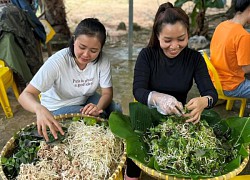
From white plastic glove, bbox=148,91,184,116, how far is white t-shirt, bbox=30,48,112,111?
0.65 m

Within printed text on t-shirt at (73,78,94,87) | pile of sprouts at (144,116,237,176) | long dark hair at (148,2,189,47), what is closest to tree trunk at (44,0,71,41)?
printed text on t-shirt at (73,78,94,87)

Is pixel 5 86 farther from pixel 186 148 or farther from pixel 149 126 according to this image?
pixel 186 148

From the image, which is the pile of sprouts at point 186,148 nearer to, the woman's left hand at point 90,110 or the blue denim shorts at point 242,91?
the woman's left hand at point 90,110

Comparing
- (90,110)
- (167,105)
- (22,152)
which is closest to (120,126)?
(167,105)

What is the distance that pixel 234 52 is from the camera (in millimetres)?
2947

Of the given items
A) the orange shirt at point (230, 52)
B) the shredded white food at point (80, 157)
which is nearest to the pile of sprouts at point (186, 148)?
the shredded white food at point (80, 157)

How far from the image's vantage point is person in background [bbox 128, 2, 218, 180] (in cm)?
198

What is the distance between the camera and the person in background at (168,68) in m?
1.98

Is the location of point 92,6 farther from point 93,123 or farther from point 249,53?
point 93,123

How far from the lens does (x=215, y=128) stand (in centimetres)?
196

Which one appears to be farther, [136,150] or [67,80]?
[67,80]

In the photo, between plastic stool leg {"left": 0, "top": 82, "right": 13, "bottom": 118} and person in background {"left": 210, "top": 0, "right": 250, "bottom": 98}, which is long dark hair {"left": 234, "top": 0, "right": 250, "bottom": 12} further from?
plastic stool leg {"left": 0, "top": 82, "right": 13, "bottom": 118}

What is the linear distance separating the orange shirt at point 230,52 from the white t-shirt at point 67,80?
1195mm

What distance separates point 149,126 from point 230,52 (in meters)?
1.44
